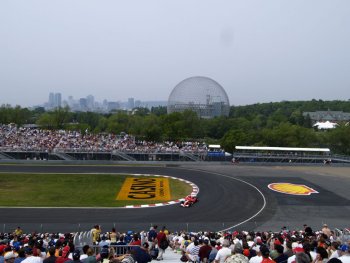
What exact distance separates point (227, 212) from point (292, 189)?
12.3 meters

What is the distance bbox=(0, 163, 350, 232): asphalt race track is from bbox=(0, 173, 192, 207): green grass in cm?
199

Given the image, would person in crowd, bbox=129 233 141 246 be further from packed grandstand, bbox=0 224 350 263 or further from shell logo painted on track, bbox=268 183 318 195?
shell logo painted on track, bbox=268 183 318 195

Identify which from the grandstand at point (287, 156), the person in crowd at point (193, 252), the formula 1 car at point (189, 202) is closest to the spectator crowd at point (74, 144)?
the grandstand at point (287, 156)

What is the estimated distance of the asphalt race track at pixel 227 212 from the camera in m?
27.0

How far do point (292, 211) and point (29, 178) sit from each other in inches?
1141

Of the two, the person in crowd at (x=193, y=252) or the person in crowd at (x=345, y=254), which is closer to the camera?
the person in crowd at (x=345, y=254)

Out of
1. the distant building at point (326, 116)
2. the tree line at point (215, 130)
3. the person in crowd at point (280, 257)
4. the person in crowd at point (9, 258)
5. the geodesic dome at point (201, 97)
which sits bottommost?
the person in crowd at point (9, 258)

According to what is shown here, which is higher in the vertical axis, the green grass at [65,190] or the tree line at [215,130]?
the tree line at [215,130]

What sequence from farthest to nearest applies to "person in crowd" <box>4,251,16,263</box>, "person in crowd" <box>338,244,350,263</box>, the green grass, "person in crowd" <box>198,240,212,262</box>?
1. the green grass
2. "person in crowd" <box>198,240,212,262</box>
3. "person in crowd" <box>4,251,16,263</box>
4. "person in crowd" <box>338,244,350,263</box>

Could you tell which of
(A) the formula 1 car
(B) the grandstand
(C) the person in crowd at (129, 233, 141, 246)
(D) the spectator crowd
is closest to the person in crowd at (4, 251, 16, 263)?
(C) the person in crowd at (129, 233, 141, 246)

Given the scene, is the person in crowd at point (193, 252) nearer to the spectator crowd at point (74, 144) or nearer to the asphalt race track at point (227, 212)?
the asphalt race track at point (227, 212)

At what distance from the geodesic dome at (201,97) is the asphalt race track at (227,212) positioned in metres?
94.3

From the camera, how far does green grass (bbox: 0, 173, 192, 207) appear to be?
32875 mm

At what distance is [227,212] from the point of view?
31.0 metres
